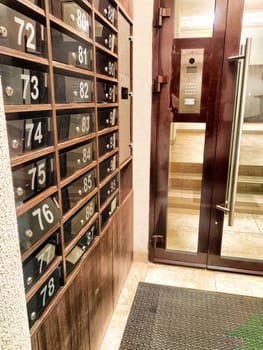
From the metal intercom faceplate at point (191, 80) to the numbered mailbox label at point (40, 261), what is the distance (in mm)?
1418

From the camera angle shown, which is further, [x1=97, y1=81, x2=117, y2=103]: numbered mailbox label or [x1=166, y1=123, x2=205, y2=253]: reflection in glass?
[x1=166, y1=123, x2=205, y2=253]: reflection in glass

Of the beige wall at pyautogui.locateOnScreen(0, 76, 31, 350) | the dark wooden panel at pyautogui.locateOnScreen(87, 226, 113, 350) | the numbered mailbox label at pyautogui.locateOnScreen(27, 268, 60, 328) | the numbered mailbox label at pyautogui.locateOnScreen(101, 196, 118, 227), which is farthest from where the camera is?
the numbered mailbox label at pyautogui.locateOnScreen(101, 196, 118, 227)

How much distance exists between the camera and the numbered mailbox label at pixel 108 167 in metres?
1.41

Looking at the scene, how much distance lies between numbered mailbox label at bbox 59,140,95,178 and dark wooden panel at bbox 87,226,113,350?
1.54 ft

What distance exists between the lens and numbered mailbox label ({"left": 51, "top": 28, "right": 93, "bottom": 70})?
878mm

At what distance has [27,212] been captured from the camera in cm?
77

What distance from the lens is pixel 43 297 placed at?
901mm

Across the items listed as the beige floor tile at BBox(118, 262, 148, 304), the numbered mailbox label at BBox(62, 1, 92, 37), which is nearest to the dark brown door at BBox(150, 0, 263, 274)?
the beige floor tile at BBox(118, 262, 148, 304)

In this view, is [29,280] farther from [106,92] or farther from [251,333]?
[251,333]

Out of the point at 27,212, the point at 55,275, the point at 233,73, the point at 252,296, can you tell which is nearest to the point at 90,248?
the point at 55,275

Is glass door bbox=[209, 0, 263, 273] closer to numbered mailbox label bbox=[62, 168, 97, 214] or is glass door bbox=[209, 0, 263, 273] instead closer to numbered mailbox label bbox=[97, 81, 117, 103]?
numbered mailbox label bbox=[97, 81, 117, 103]

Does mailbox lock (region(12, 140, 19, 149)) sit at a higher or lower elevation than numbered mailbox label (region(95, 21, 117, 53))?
lower

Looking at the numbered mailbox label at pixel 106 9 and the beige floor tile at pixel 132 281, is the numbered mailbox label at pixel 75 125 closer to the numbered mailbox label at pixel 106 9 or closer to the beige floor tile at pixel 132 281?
the numbered mailbox label at pixel 106 9

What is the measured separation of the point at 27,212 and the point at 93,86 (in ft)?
2.22
